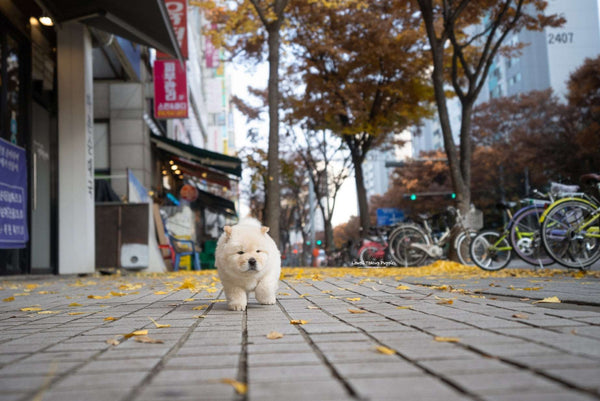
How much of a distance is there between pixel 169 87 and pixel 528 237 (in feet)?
40.3

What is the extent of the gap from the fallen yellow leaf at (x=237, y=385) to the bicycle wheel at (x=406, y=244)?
1006 centimetres

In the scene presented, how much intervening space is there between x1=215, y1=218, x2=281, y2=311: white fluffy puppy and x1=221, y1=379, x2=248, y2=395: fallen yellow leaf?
6.07 feet

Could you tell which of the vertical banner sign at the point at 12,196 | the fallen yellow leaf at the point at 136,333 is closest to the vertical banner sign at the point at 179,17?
the vertical banner sign at the point at 12,196

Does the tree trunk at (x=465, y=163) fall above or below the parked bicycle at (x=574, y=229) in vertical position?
above

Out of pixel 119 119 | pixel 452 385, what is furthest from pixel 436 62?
pixel 452 385

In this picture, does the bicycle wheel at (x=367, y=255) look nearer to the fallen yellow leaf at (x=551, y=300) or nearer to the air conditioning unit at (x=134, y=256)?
the air conditioning unit at (x=134, y=256)

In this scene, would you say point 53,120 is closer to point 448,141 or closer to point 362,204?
point 448,141

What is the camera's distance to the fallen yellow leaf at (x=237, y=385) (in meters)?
1.74

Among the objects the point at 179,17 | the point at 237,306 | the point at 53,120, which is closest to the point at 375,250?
the point at 53,120

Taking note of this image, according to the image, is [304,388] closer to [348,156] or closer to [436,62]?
[436,62]

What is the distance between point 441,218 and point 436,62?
345 cm

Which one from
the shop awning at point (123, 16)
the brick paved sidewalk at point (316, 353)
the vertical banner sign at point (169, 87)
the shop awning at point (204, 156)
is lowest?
the brick paved sidewalk at point (316, 353)

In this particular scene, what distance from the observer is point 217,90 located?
4447 centimetres

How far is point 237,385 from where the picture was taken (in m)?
1.78
